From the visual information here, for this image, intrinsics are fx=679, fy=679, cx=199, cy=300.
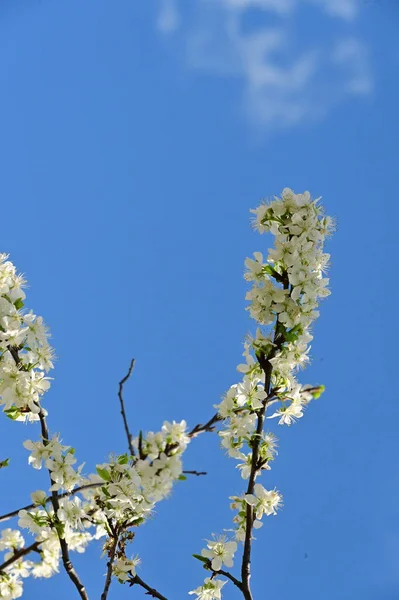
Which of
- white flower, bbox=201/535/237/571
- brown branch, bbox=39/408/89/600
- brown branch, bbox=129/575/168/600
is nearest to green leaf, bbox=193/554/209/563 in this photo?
white flower, bbox=201/535/237/571

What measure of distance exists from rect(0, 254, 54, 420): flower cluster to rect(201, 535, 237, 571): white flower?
3.18 ft

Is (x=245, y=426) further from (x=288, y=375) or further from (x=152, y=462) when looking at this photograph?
(x=152, y=462)

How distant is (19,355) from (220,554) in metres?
1.22

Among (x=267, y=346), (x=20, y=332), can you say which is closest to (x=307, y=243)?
(x=267, y=346)

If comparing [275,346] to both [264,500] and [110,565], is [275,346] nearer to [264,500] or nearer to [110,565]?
[264,500]

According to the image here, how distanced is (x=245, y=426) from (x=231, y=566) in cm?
66

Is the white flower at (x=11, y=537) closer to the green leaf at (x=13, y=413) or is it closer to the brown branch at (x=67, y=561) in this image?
the brown branch at (x=67, y=561)

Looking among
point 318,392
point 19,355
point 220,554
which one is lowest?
point 220,554

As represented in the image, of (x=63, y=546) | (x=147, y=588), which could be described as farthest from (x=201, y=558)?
(x=63, y=546)

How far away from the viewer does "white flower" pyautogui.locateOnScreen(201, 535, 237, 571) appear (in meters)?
2.93

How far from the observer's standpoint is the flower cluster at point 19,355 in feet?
8.93

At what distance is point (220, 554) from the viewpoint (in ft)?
9.68

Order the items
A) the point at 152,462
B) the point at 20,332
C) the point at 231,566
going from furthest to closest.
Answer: the point at 231,566 < the point at 20,332 < the point at 152,462

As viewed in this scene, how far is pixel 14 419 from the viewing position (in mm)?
2781
